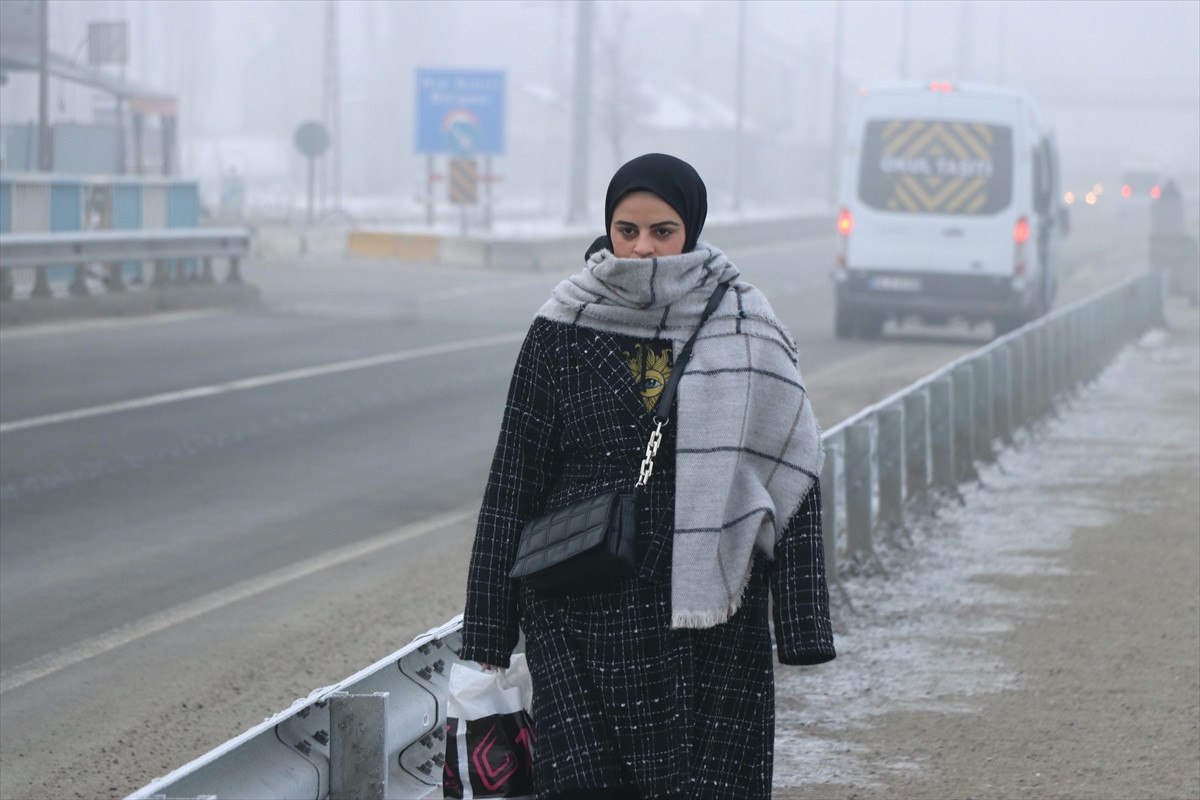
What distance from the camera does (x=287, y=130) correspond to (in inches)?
4350

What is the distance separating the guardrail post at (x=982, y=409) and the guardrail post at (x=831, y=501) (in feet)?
10.6

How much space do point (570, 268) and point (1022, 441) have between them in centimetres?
2044

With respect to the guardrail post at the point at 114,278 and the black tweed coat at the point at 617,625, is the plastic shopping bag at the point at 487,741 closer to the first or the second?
the black tweed coat at the point at 617,625

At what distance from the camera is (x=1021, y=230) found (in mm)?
18594

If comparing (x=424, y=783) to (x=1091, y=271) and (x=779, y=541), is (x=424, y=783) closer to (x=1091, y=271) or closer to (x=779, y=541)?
(x=779, y=541)

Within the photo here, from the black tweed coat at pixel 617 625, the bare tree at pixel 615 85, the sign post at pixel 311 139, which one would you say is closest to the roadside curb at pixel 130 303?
the sign post at pixel 311 139

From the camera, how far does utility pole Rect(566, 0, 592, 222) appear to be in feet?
114

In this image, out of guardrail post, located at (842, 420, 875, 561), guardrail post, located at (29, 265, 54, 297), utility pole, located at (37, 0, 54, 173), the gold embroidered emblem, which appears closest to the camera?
the gold embroidered emblem

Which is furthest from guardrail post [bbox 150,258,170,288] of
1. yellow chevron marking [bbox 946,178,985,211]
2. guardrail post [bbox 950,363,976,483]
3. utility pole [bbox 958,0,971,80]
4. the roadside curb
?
utility pole [bbox 958,0,971,80]

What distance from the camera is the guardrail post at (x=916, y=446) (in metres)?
8.55

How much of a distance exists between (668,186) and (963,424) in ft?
23.8

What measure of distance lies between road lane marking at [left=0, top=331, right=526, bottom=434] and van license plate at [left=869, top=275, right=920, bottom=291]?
3664 mm

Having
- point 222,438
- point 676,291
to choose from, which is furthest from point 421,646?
point 222,438

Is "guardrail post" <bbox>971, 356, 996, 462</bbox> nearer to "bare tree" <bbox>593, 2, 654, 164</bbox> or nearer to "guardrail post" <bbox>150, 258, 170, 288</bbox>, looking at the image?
"guardrail post" <bbox>150, 258, 170, 288</bbox>
